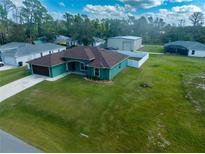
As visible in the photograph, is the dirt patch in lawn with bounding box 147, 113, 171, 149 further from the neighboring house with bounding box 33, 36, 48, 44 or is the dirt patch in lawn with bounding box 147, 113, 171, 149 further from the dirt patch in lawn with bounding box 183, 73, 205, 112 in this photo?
the neighboring house with bounding box 33, 36, 48, 44

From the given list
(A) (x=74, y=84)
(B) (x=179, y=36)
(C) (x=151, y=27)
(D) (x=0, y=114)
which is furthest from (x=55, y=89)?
(C) (x=151, y=27)

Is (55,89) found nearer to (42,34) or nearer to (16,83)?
A: (16,83)

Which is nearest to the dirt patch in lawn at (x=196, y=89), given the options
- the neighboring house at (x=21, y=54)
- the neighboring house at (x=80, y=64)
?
the neighboring house at (x=80, y=64)

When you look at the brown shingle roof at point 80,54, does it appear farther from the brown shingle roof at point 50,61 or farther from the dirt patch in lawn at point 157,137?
the dirt patch in lawn at point 157,137

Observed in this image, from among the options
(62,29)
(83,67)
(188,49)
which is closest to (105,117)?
(83,67)

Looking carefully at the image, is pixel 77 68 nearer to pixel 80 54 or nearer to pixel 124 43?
pixel 80 54

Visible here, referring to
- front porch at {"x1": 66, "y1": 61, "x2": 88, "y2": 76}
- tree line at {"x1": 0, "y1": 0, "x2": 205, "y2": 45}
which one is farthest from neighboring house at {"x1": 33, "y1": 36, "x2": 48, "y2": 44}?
front porch at {"x1": 66, "y1": 61, "x2": 88, "y2": 76}
